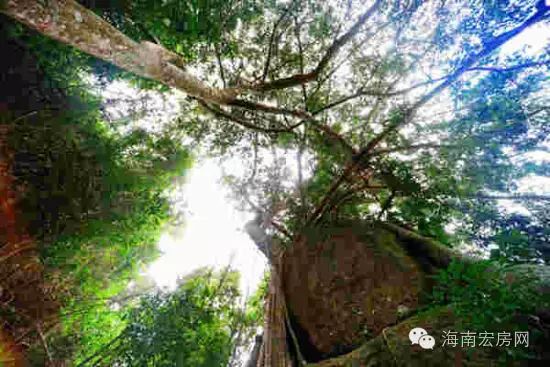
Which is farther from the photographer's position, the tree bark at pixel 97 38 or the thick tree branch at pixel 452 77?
the thick tree branch at pixel 452 77

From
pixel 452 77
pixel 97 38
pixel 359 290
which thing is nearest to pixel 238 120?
pixel 97 38

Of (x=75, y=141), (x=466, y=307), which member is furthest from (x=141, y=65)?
(x=466, y=307)

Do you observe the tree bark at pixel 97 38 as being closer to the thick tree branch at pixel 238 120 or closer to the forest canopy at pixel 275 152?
the forest canopy at pixel 275 152

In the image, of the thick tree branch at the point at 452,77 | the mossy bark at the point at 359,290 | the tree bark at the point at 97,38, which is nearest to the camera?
the tree bark at the point at 97,38

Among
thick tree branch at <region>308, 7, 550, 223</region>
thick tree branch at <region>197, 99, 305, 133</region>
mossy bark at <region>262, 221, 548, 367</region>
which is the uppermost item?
thick tree branch at <region>197, 99, 305, 133</region>

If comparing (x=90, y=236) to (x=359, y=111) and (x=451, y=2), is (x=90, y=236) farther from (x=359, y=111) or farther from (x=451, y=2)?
(x=451, y=2)

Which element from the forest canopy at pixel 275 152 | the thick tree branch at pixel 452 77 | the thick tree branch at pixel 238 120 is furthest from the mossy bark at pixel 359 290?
the thick tree branch at pixel 238 120

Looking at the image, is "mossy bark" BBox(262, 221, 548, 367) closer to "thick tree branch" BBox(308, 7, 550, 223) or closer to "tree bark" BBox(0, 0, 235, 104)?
"thick tree branch" BBox(308, 7, 550, 223)

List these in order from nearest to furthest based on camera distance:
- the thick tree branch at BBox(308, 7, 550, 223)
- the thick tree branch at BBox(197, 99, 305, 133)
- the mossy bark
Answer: the thick tree branch at BBox(308, 7, 550, 223) → the mossy bark → the thick tree branch at BBox(197, 99, 305, 133)

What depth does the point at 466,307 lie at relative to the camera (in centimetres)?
188

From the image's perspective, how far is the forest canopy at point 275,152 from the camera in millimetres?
3285

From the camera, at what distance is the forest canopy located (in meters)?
3.29

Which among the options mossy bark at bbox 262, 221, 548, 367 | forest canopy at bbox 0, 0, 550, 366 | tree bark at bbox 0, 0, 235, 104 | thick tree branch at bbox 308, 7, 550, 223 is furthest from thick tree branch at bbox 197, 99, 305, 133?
mossy bark at bbox 262, 221, 548, 367

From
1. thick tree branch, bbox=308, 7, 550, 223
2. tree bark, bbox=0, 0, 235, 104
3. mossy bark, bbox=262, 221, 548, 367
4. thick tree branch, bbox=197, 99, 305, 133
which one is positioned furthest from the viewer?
A: thick tree branch, bbox=197, 99, 305, 133
